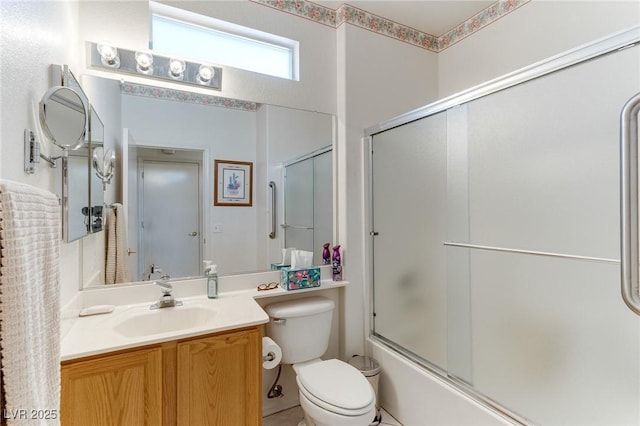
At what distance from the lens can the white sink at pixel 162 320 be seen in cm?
142

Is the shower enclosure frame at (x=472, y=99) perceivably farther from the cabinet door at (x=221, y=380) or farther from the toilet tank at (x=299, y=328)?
the cabinet door at (x=221, y=380)

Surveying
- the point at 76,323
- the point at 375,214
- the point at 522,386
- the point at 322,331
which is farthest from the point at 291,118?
the point at 522,386

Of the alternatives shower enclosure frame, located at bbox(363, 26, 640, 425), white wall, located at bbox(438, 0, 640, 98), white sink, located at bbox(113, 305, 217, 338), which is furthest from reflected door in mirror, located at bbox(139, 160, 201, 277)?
white wall, located at bbox(438, 0, 640, 98)

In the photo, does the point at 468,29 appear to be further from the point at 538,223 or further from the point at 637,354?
the point at 637,354

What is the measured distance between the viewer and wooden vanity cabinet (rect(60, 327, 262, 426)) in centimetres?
109

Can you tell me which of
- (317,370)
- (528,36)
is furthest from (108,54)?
(528,36)

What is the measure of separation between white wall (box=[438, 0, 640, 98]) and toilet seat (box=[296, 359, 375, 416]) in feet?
6.99

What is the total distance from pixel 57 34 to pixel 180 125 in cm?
62

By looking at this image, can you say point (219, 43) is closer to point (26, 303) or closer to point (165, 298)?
point (165, 298)

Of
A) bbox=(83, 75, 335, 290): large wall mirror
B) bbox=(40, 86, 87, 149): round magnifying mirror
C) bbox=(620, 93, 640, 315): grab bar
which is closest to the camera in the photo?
bbox=(620, 93, 640, 315): grab bar

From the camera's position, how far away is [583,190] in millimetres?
1632

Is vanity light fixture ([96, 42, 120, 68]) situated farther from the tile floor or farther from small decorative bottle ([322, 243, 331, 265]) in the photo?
the tile floor

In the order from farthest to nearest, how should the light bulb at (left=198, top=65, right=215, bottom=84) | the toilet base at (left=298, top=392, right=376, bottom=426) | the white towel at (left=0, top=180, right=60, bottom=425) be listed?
the light bulb at (left=198, top=65, right=215, bottom=84) < the toilet base at (left=298, top=392, right=376, bottom=426) < the white towel at (left=0, top=180, right=60, bottom=425)

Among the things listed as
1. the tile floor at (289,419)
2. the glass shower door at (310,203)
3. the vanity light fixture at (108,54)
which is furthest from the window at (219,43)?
the tile floor at (289,419)
